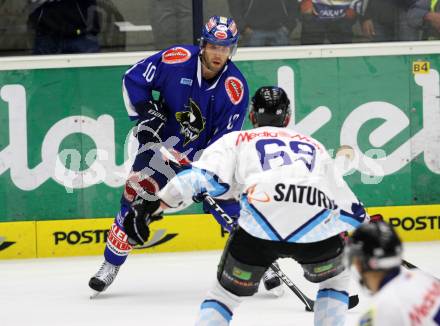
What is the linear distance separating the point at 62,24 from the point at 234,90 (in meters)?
1.56

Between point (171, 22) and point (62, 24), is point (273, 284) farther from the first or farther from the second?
point (62, 24)

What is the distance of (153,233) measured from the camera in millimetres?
5711

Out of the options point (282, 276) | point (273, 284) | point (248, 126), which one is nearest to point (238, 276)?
point (282, 276)

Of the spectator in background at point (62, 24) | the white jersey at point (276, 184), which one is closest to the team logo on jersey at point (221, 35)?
the white jersey at point (276, 184)

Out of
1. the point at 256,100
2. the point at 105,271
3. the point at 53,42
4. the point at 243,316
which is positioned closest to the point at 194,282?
the point at 105,271

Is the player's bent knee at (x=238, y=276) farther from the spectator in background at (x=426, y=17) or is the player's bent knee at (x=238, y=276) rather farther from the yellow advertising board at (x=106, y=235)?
the spectator in background at (x=426, y=17)

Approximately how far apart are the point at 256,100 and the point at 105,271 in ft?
5.86

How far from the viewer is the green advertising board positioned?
564 centimetres

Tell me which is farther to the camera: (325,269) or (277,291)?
(277,291)

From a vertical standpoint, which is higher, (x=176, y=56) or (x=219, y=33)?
(x=219, y=33)

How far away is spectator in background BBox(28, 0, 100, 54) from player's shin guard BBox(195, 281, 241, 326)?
300 cm

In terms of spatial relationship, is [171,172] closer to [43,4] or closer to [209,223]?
[209,223]

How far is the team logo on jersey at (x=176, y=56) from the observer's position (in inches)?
180

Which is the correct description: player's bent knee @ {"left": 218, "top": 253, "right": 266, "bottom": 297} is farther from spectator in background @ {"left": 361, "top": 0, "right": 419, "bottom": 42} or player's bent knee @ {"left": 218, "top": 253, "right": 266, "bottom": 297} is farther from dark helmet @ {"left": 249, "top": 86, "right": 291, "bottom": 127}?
spectator in background @ {"left": 361, "top": 0, "right": 419, "bottom": 42}
